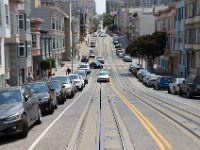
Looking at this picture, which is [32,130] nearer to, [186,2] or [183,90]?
[183,90]

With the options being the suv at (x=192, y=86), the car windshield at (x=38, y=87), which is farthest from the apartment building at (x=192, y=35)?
the car windshield at (x=38, y=87)

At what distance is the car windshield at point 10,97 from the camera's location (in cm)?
1412

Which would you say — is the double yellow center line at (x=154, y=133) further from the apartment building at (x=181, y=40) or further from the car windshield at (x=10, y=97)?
the apartment building at (x=181, y=40)

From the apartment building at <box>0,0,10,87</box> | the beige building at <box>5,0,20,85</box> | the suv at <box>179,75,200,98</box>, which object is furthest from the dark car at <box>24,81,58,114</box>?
the beige building at <box>5,0,20,85</box>

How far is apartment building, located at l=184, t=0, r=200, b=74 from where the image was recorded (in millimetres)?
52891

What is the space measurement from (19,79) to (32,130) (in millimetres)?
33016

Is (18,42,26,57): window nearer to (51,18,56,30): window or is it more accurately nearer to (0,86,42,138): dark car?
(51,18,56,30): window

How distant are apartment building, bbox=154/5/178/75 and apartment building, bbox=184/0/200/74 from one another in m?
9.27

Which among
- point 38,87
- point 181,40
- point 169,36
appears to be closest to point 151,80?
point 181,40

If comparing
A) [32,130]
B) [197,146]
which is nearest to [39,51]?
[32,130]

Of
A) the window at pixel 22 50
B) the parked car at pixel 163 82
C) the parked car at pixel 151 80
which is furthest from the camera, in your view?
the parked car at pixel 151 80

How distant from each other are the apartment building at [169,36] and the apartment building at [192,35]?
30.4 feet

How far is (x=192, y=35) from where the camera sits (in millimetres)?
55531

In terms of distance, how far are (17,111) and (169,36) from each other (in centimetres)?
6128
